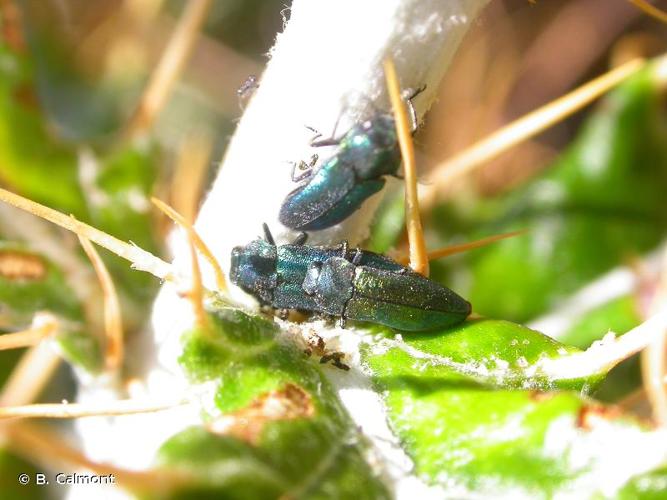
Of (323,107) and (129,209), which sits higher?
(129,209)

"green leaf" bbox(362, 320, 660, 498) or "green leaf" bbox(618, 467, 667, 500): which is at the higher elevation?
"green leaf" bbox(362, 320, 660, 498)

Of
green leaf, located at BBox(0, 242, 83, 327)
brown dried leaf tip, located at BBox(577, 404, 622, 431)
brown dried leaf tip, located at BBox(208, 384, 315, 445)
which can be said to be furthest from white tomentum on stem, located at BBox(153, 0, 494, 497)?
green leaf, located at BBox(0, 242, 83, 327)

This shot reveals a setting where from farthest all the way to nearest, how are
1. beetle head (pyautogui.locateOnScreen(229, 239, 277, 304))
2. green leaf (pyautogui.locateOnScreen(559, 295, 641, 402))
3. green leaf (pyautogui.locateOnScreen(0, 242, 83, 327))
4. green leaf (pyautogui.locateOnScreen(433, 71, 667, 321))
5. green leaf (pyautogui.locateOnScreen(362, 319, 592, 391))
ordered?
green leaf (pyautogui.locateOnScreen(433, 71, 667, 321)) < green leaf (pyautogui.locateOnScreen(559, 295, 641, 402)) < green leaf (pyautogui.locateOnScreen(0, 242, 83, 327)) < beetle head (pyautogui.locateOnScreen(229, 239, 277, 304)) < green leaf (pyautogui.locateOnScreen(362, 319, 592, 391))

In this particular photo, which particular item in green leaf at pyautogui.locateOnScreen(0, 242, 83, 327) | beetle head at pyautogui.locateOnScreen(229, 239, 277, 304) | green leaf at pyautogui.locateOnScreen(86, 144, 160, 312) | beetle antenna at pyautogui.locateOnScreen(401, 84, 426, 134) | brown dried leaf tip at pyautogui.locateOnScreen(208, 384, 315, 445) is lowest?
brown dried leaf tip at pyautogui.locateOnScreen(208, 384, 315, 445)

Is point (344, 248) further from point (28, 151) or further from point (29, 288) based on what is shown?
point (28, 151)

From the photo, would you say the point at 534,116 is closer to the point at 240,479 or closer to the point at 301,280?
the point at 301,280

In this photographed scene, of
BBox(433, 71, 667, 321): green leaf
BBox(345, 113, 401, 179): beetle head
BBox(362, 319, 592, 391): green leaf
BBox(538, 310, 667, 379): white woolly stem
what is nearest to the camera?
BBox(538, 310, 667, 379): white woolly stem

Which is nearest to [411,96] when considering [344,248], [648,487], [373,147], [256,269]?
[373,147]

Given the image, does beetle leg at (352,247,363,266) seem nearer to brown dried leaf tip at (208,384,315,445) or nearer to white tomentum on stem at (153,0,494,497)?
white tomentum on stem at (153,0,494,497)
